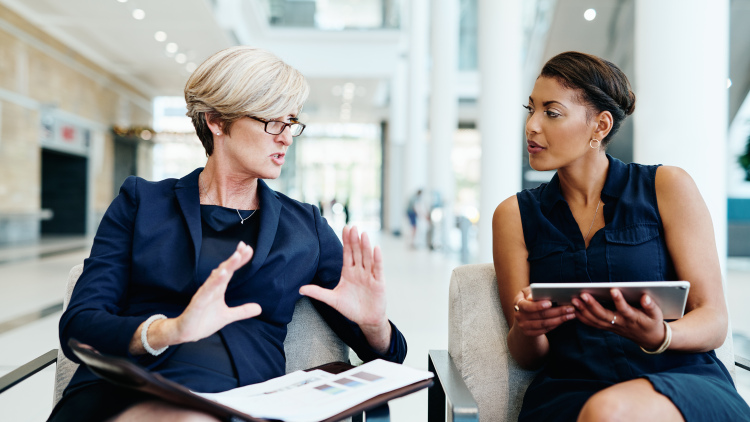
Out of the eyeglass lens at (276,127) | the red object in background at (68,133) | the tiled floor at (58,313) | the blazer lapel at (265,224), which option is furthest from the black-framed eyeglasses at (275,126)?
the red object in background at (68,133)

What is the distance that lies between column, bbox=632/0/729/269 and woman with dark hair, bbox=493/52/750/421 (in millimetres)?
1236

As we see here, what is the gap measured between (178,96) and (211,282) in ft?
68.8

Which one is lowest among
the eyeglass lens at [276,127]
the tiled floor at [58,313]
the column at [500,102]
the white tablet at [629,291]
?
the tiled floor at [58,313]

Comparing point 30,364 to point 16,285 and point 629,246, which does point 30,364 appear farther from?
point 16,285

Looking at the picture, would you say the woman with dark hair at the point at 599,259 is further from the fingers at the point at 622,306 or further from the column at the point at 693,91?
the column at the point at 693,91

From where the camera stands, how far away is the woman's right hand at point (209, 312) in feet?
3.94

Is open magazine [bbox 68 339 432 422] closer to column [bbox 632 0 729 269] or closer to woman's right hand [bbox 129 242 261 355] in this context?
woman's right hand [bbox 129 242 261 355]

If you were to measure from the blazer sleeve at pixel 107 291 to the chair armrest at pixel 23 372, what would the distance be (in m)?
0.09

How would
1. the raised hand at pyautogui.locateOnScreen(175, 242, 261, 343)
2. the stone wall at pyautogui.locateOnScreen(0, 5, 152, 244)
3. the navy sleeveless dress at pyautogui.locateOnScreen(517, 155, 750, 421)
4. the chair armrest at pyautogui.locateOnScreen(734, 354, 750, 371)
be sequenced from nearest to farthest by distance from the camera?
the raised hand at pyautogui.locateOnScreen(175, 242, 261, 343)
the navy sleeveless dress at pyautogui.locateOnScreen(517, 155, 750, 421)
the chair armrest at pyautogui.locateOnScreen(734, 354, 750, 371)
the stone wall at pyautogui.locateOnScreen(0, 5, 152, 244)

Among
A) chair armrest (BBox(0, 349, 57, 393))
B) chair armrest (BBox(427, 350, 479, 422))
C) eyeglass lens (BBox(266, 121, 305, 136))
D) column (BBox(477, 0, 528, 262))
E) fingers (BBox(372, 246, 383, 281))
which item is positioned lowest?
chair armrest (BBox(427, 350, 479, 422))

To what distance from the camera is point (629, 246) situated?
5.42 ft

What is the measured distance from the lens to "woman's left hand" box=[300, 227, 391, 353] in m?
1.43

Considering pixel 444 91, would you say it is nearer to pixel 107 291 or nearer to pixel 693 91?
pixel 693 91

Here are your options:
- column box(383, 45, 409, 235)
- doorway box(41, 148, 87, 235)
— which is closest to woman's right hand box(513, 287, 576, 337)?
doorway box(41, 148, 87, 235)
